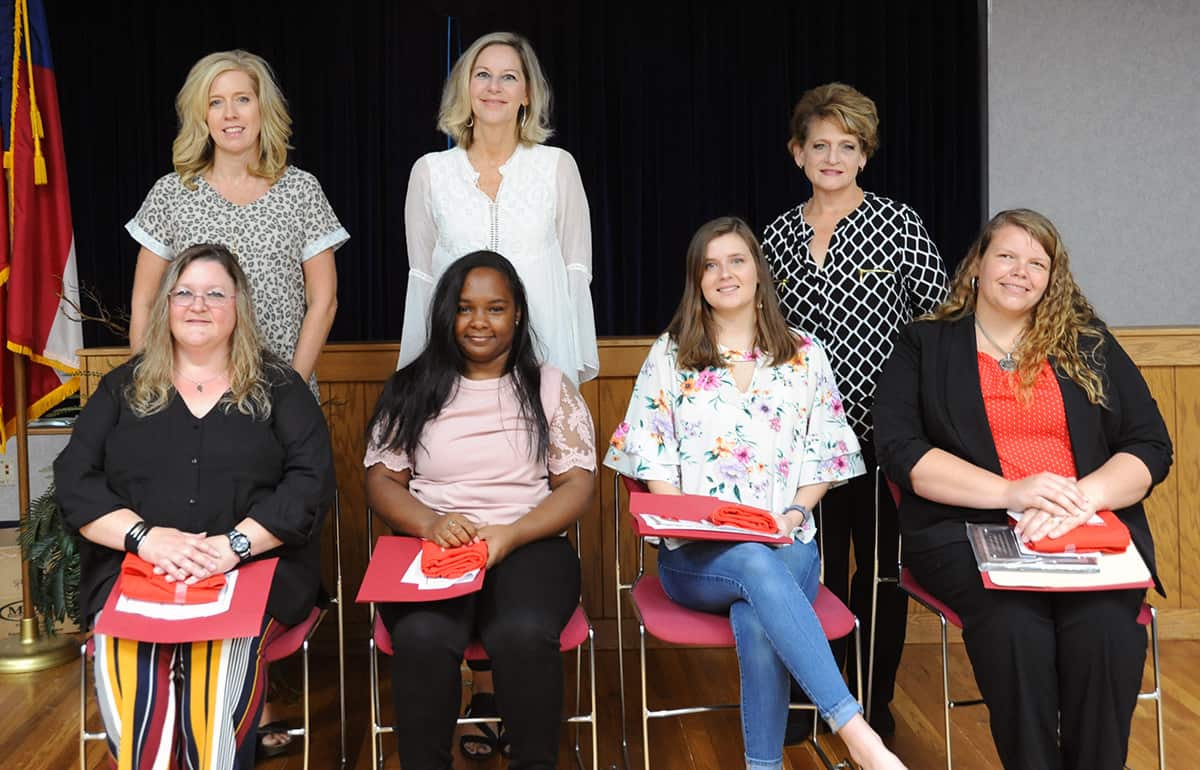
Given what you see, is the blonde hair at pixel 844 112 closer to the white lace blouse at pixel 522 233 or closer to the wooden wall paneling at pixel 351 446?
the white lace blouse at pixel 522 233

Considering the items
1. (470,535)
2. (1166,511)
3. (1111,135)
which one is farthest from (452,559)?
(1111,135)

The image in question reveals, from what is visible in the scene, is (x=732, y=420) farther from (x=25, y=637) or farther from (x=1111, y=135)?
(x=1111, y=135)

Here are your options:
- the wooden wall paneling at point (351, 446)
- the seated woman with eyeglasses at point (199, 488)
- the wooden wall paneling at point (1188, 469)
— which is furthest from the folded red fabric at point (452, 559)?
the wooden wall paneling at point (1188, 469)

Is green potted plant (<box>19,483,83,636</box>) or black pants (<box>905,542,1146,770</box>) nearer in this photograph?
black pants (<box>905,542,1146,770</box>)

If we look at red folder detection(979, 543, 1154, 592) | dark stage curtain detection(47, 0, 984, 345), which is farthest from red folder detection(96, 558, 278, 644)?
dark stage curtain detection(47, 0, 984, 345)

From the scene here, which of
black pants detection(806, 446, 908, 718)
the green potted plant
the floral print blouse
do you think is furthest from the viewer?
the green potted plant

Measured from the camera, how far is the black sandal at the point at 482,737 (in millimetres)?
2988

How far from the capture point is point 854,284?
9.77 feet

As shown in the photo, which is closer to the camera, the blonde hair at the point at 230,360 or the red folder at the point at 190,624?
the red folder at the point at 190,624

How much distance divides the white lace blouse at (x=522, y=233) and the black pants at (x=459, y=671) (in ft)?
2.62

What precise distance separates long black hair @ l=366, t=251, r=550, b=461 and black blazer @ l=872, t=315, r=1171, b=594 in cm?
85

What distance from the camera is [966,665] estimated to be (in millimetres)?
3705

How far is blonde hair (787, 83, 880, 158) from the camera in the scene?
298 centimetres

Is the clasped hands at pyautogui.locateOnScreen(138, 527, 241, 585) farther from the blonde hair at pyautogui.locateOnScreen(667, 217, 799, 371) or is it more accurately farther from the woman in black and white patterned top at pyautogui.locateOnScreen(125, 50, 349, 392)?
the blonde hair at pyautogui.locateOnScreen(667, 217, 799, 371)
